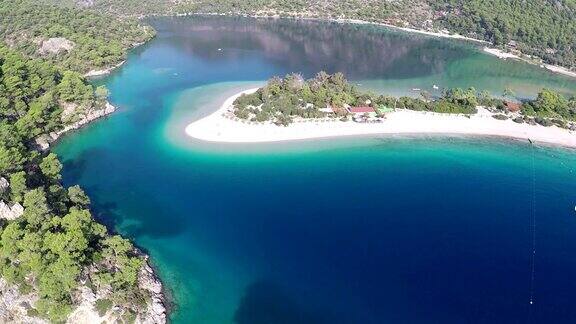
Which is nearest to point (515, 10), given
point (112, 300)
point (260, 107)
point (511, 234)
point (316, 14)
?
point (316, 14)

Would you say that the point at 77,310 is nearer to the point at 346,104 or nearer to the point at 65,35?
the point at 346,104

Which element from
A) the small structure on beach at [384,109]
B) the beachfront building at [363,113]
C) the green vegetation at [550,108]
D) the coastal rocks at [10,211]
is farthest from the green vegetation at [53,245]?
the green vegetation at [550,108]

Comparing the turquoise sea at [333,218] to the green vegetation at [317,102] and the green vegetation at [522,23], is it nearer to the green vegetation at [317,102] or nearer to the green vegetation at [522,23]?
the green vegetation at [317,102]

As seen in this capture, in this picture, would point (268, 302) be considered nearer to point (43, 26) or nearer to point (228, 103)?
point (228, 103)

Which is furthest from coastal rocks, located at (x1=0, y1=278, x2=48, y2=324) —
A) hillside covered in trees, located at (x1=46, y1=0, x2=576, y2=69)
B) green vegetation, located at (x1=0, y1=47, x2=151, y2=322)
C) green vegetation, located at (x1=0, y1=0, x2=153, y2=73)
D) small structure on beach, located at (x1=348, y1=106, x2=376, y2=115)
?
hillside covered in trees, located at (x1=46, y1=0, x2=576, y2=69)

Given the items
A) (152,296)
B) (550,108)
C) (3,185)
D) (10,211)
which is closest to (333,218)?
(152,296)
